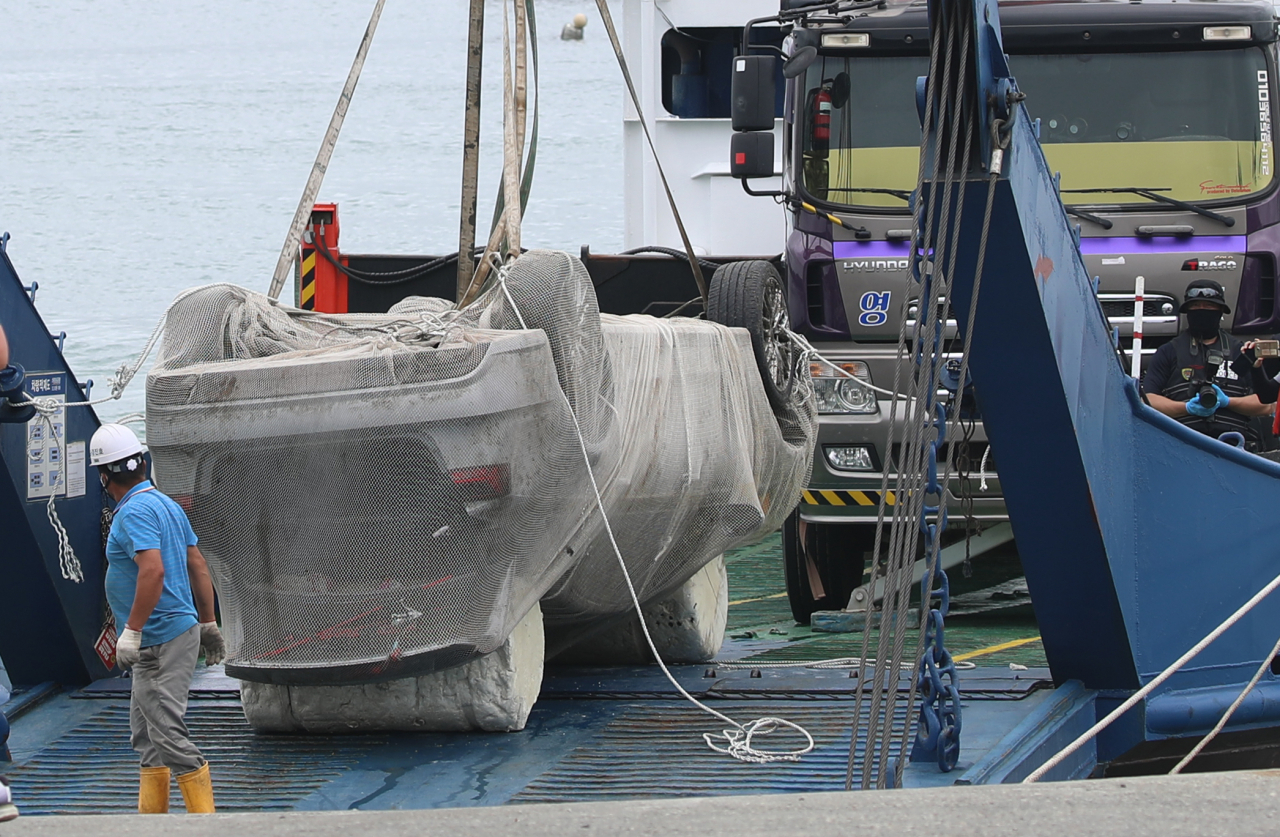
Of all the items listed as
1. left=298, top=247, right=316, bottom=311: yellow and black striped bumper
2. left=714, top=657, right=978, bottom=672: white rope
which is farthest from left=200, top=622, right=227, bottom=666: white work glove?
left=298, top=247, right=316, bottom=311: yellow and black striped bumper

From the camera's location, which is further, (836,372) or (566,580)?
(836,372)

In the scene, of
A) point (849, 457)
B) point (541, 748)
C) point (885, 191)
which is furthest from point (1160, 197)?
point (541, 748)

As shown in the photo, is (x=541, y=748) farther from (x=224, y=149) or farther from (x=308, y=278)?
(x=224, y=149)

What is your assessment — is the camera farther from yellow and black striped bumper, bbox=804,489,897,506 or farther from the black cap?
yellow and black striped bumper, bbox=804,489,897,506

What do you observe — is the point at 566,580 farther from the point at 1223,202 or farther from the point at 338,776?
the point at 1223,202

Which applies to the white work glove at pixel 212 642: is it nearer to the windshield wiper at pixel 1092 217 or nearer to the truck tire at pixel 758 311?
the truck tire at pixel 758 311

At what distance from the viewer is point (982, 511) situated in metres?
8.77

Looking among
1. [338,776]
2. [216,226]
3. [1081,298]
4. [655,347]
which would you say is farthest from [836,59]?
[216,226]

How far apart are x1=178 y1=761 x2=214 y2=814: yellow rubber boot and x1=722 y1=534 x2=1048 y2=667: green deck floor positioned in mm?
3300

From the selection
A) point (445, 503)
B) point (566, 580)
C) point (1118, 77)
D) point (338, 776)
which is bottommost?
point (338, 776)

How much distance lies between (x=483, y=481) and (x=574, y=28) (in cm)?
6425

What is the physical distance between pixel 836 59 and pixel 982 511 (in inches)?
100

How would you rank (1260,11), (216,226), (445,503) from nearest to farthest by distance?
(445,503) → (1260,11) → (216,226)

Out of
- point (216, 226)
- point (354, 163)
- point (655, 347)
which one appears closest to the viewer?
point (655, 347)
